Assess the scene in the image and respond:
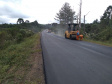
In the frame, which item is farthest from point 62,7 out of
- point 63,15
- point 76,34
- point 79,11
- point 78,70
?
point 78,70

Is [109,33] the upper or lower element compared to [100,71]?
upper

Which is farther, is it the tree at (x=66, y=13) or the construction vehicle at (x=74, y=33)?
the tree at (x=66, y=13)

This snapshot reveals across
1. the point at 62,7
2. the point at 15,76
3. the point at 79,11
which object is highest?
the point at 62,7

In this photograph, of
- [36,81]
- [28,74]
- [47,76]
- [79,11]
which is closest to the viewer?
[36,81]

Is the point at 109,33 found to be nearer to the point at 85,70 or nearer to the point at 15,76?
the point at 85,70

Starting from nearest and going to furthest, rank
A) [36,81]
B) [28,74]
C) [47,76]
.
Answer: [36,81]
[47,76]
[28,74]

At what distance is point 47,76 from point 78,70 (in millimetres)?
1340

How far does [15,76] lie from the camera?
437 centimetres

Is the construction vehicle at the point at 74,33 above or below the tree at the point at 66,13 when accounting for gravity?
below

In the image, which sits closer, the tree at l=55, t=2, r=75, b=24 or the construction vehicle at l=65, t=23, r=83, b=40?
the construction vehicle at l=65, t=23, r=83, b=40

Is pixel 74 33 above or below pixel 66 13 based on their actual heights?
below

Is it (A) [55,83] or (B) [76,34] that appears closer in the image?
(A) [55,83]

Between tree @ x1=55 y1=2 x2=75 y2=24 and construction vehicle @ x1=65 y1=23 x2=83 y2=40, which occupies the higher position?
tree @ x1=55 y1=2 x2=75 y2=24

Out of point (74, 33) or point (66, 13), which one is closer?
point (74, 33)
